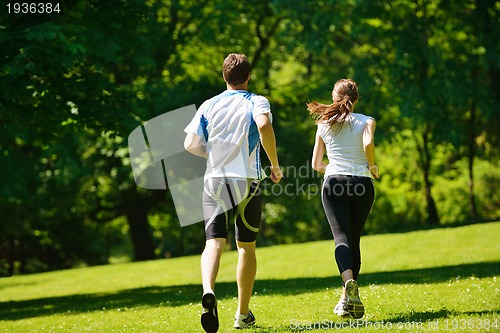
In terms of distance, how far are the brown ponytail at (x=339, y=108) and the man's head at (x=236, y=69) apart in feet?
3.04

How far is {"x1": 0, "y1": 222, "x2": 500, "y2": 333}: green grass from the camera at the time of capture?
6969mm

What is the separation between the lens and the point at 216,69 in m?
30.4

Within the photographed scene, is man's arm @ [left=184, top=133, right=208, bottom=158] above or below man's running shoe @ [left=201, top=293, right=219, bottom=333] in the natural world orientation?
above

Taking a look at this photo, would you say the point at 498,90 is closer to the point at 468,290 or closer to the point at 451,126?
the point at 451,126

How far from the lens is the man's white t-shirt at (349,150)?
22.5 ft

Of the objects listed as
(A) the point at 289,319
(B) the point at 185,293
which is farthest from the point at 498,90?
(A) the point at 289,319

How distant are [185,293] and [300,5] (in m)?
14.7

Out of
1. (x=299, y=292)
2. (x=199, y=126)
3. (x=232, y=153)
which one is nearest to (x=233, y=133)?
(x=232, y=153)

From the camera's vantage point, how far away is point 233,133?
20.7 ft

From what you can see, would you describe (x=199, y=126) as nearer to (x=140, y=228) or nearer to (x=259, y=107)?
(x=259, y=107)

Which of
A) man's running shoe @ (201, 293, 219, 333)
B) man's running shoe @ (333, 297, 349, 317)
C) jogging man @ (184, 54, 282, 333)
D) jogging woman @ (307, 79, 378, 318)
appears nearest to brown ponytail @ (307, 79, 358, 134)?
jogging woman @ (307, 79, 378, 318)

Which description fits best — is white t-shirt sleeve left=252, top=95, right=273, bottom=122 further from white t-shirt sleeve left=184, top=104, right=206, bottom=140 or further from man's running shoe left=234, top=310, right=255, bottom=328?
man's running shoe left=234, top=310, right=255, bottom=328

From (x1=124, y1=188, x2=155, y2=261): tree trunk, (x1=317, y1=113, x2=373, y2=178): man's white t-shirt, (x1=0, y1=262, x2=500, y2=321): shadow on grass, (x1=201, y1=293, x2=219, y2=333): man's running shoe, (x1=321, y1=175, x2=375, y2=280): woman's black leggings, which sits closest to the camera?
(x1=201, y1=293, x2=219, y2=333): man's running shoe

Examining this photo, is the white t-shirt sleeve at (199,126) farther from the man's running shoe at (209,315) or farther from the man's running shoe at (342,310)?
the man's running shoe at (342,310)
